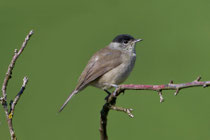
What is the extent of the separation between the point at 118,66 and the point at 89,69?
1.26 feet

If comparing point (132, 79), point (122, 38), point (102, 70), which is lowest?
point (132, 79)

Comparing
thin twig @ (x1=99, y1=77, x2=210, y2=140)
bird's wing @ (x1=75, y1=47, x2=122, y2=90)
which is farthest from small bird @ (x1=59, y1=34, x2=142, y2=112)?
thin twig @ (x1=99, y1=77, x2=210, y2=140)

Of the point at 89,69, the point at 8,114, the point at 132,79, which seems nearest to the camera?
the point at 8,114

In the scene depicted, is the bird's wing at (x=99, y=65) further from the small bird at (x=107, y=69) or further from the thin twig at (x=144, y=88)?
the thin twig at (x=144, y=88)

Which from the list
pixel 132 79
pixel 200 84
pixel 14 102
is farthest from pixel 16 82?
pixel 200 84

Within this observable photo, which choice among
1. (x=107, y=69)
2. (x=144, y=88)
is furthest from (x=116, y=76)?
(x=144, y=88)

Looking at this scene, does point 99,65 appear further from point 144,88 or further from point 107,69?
point 144,88

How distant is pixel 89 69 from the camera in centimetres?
415

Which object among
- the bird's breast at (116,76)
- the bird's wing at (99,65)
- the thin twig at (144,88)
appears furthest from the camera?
the bird's breast at (116,76)

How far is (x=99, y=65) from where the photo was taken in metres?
4.24

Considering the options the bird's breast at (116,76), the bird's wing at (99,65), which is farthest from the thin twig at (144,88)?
the bird's breast at (116,76)

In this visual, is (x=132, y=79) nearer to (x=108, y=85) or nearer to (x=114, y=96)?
(x=108, y=85)

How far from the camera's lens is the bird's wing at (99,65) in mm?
4043

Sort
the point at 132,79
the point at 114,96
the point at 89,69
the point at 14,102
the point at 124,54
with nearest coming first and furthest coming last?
1. the point at 14,102
2. the point at 114,96
3. the point at 89,69
4. the point at 124,54
5. the point at 132,79
